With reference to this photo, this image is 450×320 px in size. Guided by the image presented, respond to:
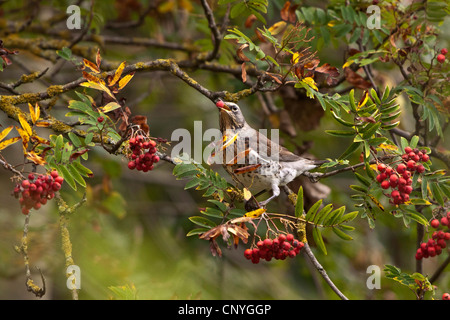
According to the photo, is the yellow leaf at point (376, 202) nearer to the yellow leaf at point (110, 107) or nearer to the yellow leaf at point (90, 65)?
the yellow leaf at point (110, 107)

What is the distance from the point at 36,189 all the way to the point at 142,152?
502 mm

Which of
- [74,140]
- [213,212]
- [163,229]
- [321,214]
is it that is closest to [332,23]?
[321,214]

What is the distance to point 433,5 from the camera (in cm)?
358

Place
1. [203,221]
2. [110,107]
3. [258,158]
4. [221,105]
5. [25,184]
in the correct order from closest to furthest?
[25,184]
[110,107]
[203,221]
[221,105]
[258,158]

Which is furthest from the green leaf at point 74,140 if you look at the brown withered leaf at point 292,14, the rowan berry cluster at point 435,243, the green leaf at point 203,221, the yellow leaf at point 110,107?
the rowan berry cluster at point 435,243

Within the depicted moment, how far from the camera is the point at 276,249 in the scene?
2605 mm

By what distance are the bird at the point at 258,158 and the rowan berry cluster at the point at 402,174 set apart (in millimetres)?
796

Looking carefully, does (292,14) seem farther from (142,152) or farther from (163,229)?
(163,229)

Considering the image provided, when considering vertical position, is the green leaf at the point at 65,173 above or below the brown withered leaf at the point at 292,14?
below

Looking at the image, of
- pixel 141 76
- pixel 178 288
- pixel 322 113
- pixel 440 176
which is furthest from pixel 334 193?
pixel 141 76

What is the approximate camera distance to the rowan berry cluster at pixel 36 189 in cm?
252

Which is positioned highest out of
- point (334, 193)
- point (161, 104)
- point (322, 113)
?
point (161, 104)
